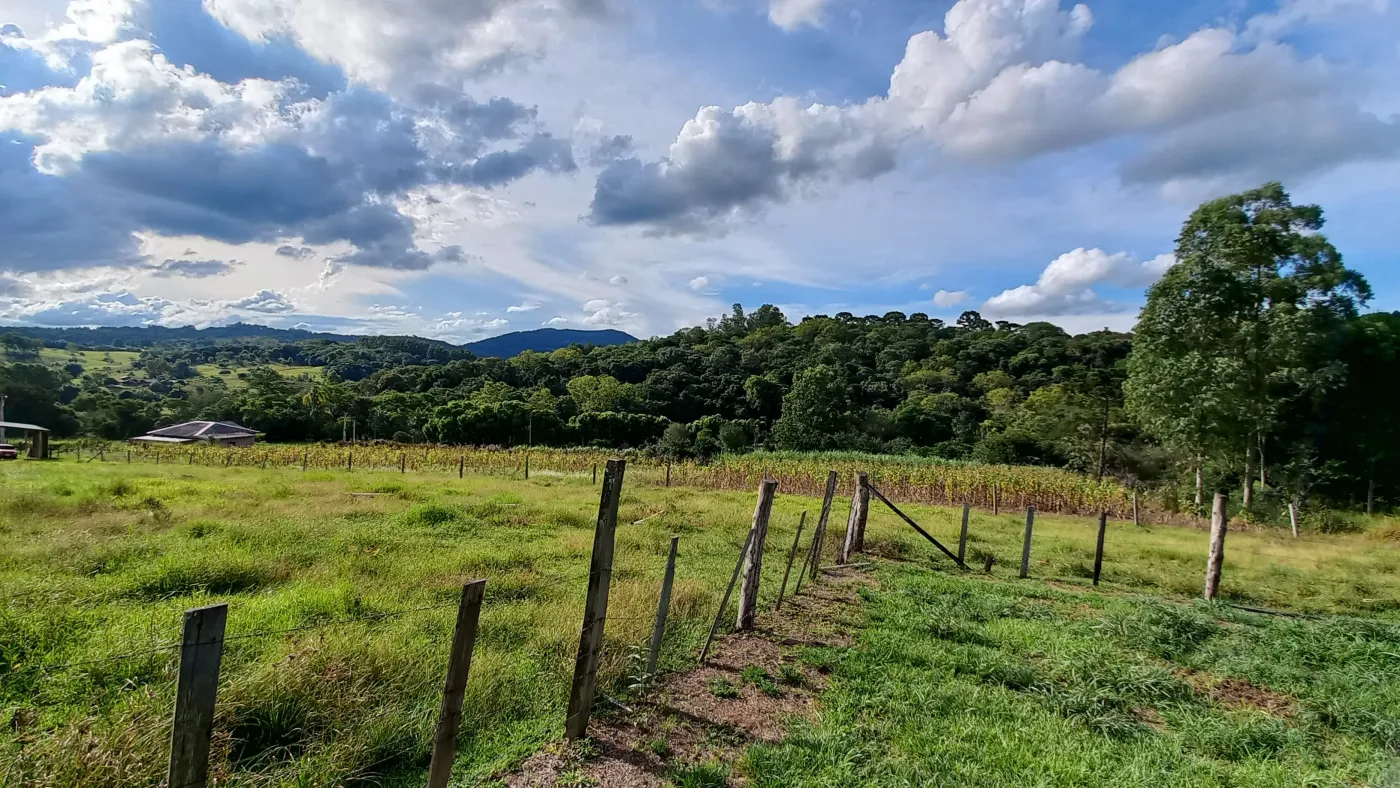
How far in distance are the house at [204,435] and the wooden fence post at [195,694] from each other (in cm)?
5414

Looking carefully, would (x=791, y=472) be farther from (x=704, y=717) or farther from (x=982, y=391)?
(x=982, y=391)

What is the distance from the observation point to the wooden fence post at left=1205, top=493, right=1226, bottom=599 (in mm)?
9344

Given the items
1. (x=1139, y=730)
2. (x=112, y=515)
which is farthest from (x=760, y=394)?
(x=1139, y=730)

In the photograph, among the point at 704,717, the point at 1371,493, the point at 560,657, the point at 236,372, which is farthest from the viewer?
the point at 236,372

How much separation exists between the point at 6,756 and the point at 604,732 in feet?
11.3

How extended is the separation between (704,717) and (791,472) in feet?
81.3

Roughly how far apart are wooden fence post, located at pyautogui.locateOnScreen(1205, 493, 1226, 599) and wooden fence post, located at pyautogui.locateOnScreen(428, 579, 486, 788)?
10.5 metres

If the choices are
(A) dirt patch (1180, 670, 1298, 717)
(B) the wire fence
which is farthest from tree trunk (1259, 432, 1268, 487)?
(B) the wire fence

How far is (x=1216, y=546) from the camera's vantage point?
9.58 metres

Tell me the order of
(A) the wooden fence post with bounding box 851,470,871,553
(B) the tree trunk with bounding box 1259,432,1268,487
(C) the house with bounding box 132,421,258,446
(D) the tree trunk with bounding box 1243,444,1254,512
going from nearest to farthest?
(A) the wooden fence post with bounding box 851,470,871,553 < (D) the tree trunk with bounding box 1243,444,1254,512 < (B) the tree trunk with bounding box 1259,432,1268,487 < (C) the house with bounding box 132,421,258,446

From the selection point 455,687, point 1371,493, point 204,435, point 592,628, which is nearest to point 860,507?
point 592,628

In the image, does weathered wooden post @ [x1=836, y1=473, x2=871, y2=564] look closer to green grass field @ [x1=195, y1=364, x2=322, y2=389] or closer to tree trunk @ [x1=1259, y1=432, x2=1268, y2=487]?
tree trunk @ [x1=1259, y1=432, x2=1268, y2=487]

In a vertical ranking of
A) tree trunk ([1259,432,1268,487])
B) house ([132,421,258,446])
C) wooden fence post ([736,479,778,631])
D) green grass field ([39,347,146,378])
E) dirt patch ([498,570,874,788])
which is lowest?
house ([132,421,258,446])

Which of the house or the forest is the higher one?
the forest
